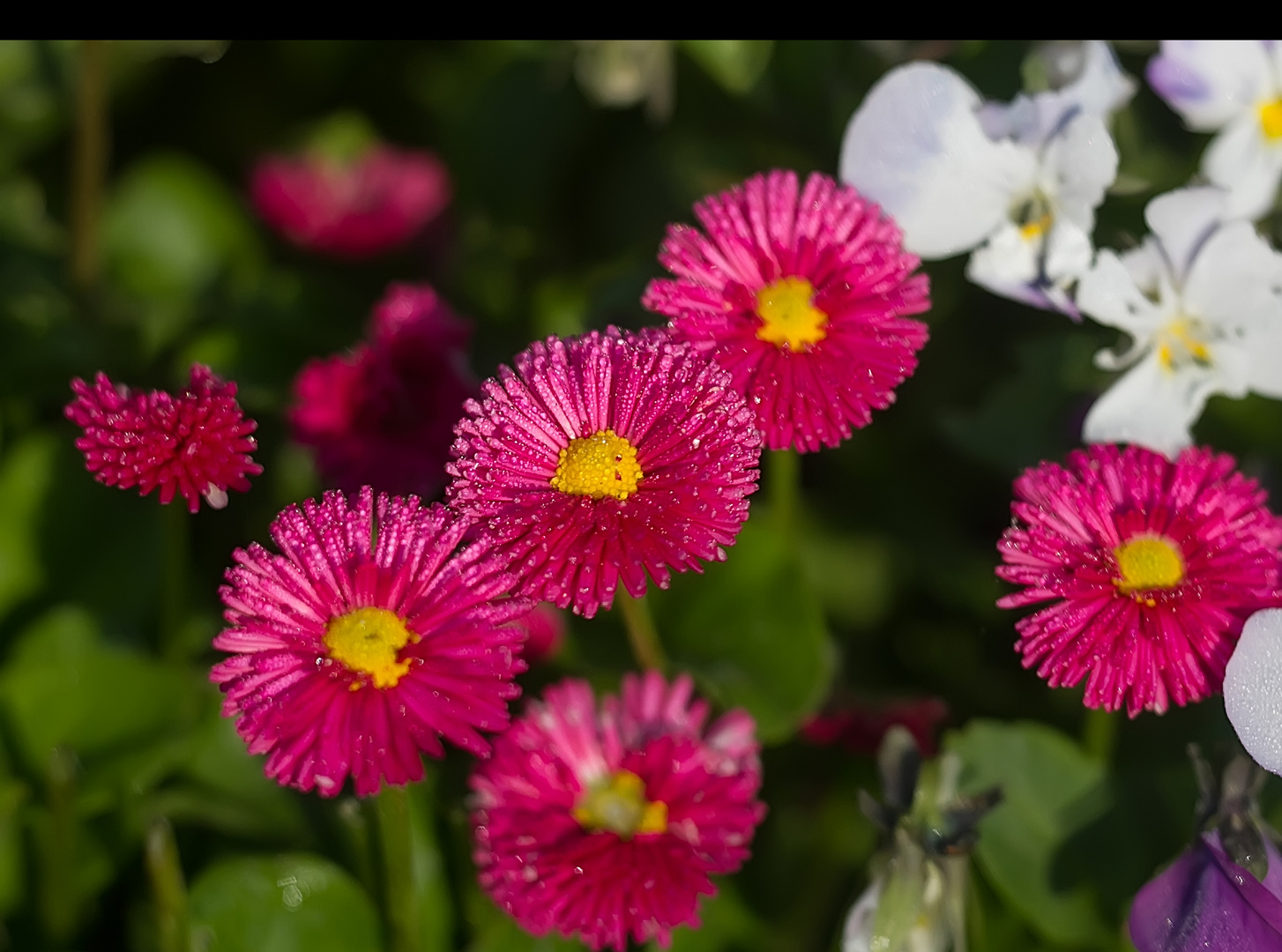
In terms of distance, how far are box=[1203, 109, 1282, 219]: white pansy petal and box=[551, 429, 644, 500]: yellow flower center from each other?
38cm

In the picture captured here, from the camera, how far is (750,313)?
0.53 meters

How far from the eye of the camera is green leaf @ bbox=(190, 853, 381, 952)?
619 millimetres

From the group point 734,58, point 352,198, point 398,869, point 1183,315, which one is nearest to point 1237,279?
point 1183,315

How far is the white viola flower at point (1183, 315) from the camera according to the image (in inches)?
23.3

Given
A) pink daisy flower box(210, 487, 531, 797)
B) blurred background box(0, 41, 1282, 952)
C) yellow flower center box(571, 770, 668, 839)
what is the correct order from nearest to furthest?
1. pink daisy flower box(210, 487, 531, 797)
2. yellow flower center box(571, 770, 668, 839)
3. blurred background box(0, 41, 1282, 952)

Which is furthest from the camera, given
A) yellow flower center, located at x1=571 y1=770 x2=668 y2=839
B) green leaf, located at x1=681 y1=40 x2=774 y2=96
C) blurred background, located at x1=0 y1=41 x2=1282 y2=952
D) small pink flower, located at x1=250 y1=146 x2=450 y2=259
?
small pink flower, located at x1=250 y1=146 x2=450 y2=259

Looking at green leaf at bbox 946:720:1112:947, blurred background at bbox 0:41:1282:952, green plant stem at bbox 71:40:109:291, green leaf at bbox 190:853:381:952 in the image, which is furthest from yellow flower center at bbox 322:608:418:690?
green plant stem at bbox 71:40:109:291

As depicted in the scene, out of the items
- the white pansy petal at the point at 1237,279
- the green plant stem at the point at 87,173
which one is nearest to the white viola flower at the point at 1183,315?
the white pansy petal at the point at 1237,279

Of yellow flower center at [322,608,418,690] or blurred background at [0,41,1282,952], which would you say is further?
blurred background at [0,41,1282,952]

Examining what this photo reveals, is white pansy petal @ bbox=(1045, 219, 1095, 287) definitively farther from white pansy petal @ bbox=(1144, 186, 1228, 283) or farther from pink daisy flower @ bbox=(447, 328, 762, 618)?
pink daisy flower @ bbox=(447, 328, 762, 618)

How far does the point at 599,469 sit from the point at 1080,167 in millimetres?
295

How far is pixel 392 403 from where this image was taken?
625mm
